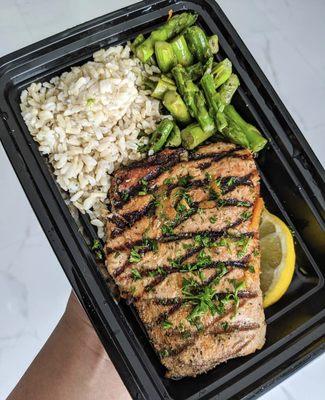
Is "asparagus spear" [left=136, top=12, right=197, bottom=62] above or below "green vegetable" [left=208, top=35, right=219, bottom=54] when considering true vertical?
above

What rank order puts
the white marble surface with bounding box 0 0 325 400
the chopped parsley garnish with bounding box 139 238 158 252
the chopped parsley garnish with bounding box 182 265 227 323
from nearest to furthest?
1. the chopped parsley garnish with bounding box 182 265 227 323
2. the chopped parsley garnish with bounding box 139 238 158 252
3. the white marble surface with bounding box 0 0 325 400

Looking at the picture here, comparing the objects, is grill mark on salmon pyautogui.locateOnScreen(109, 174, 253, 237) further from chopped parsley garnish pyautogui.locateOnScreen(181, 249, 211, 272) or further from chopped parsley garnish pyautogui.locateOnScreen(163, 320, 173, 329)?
chopped parsley garnish pyautogui.locateOnScreen(163, 320, 173, 329)

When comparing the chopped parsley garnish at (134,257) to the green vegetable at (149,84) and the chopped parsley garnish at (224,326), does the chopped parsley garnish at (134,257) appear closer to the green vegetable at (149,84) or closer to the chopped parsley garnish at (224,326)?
the chopped parsley garnish at (224,326)

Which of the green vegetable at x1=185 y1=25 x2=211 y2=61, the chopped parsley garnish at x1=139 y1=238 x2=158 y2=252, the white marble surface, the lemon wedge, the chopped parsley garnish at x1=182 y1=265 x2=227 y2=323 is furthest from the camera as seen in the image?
the white marble surface

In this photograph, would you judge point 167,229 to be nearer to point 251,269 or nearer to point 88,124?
point 251,269

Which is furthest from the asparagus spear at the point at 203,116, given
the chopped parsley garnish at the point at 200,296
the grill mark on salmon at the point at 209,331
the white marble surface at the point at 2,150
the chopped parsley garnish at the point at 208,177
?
the white marble surface at the point at 2,150

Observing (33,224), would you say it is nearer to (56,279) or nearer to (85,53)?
(56,279)

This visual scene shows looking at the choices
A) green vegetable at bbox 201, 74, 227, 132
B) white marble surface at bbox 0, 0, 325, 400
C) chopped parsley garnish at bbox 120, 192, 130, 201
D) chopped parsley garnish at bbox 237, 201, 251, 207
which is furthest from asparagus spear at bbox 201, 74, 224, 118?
white marble surface at bbox 0, 0, 325, 400
